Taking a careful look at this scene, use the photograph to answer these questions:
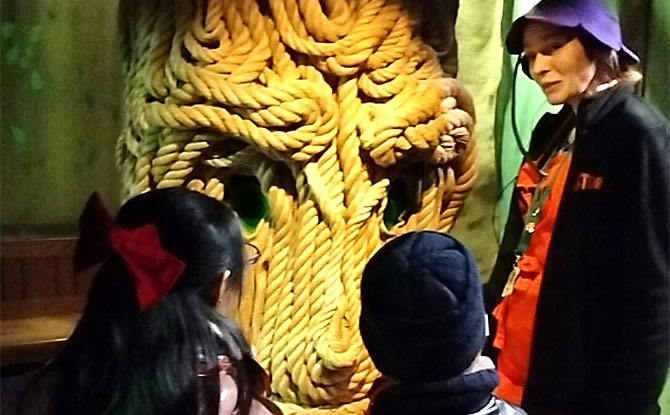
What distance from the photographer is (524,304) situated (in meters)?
0.86

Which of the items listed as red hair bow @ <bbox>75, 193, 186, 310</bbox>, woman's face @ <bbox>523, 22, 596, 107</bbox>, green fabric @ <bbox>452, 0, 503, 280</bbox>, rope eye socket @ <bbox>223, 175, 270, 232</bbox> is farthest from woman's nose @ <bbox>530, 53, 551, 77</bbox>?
red hair bow @ <bbox>75, 193, 186, 310</bbox>

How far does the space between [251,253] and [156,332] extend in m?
0.11

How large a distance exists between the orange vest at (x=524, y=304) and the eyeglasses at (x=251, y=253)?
22cm

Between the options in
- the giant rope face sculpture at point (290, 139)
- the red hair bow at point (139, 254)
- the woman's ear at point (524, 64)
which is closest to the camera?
the red hair bow at point (139, 254)

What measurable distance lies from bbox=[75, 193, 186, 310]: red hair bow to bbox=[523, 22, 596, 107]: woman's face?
1.11ft

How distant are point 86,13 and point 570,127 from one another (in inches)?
15.4

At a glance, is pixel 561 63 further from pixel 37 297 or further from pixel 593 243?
pixel 37 297

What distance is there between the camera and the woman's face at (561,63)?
815 millimetres

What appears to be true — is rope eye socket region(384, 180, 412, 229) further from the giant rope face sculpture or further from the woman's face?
the woman's face

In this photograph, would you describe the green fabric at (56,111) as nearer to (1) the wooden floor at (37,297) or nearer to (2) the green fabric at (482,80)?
(1) the wooden floor at (37,297)

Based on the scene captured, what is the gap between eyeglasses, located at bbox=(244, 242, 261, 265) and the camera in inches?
28.1

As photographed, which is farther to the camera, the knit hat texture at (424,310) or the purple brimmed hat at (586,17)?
the purple brimmed hat at (586,17)

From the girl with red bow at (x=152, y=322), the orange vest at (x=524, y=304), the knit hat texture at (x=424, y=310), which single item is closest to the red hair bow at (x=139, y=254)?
the girl with red bow at (x=152, y=322)

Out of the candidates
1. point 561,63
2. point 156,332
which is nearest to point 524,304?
point 561,63
